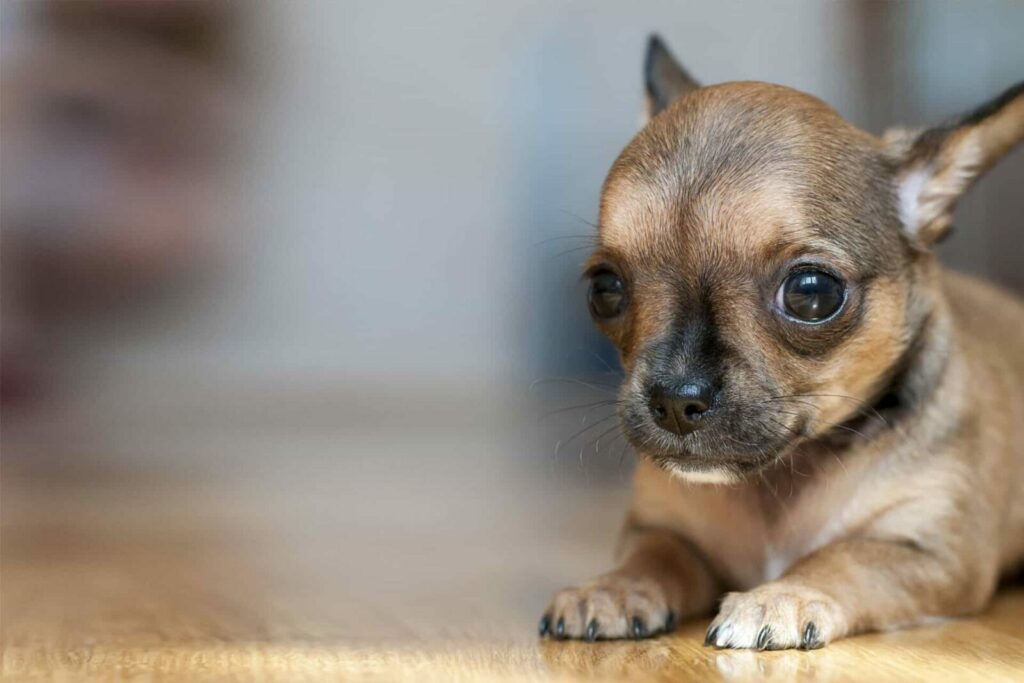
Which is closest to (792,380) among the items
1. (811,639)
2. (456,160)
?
(811,639)

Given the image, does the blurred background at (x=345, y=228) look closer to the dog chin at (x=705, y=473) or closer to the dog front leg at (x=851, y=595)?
the dog front leg at (x=851, y=595)

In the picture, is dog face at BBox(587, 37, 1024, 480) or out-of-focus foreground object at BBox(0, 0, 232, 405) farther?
out-of-focus foreground object at BBox(0, 0, 232, 405)

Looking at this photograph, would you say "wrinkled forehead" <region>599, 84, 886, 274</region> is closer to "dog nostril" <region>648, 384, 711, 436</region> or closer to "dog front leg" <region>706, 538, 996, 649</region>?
"dog nostril" <region>648, 384, 711, 436</region>

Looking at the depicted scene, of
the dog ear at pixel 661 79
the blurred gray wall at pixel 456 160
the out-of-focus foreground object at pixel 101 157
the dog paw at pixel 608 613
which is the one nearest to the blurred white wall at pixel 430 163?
the blurred gray wall at pixel 456 160

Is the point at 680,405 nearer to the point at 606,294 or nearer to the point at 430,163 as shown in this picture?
the point at 606,294

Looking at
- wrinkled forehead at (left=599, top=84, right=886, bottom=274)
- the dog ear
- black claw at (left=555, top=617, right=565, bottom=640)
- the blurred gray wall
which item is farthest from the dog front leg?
the blurred gray wall

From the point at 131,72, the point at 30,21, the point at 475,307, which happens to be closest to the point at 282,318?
the point at 475,307
